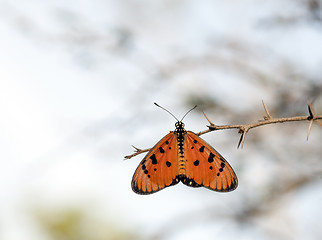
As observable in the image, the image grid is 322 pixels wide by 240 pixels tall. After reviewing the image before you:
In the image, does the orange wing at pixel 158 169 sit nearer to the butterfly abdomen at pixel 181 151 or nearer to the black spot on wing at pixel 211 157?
the butterfly abdomen at pixel 181 151

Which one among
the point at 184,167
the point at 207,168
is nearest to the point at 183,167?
the point at 184,167

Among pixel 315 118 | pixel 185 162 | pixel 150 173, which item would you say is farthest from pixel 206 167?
pixel 315 118

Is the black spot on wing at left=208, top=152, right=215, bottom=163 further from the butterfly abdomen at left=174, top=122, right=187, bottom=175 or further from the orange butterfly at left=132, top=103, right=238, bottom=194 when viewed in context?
the butterfly abdomen at left=174, top=122, right=187, bottom=175

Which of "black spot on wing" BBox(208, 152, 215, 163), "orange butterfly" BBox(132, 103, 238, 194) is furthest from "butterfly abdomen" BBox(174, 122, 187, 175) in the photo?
"black spot on wing" BBox(208, 152, 215, 163)

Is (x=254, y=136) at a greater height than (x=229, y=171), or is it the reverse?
(x=254, y=136)

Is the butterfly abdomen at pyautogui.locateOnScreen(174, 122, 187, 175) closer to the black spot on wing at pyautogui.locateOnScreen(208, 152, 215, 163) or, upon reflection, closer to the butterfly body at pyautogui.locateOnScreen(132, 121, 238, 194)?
the butterfly body at pyautogui.locateOnScreen(132, 121, 238, 194)

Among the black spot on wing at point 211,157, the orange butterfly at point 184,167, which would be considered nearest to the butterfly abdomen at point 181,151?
the orange butterfly at point 184,167

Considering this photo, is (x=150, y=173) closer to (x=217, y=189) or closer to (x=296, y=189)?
(x=217, y=189)

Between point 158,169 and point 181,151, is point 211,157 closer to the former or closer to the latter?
point 181,151
